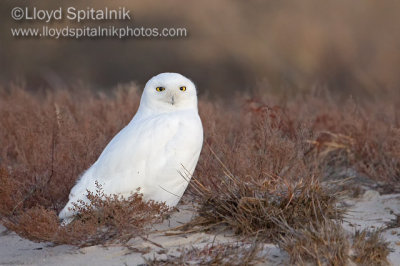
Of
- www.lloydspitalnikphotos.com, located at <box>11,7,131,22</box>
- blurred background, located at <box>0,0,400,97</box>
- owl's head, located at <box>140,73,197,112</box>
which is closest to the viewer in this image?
owl's head, located at <box>140,73,197,112</box>

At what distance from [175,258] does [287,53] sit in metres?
8.84

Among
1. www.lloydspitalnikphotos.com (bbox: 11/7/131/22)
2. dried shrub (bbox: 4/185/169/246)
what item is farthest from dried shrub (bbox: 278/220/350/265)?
www.lloydspitalnikphotos.com (bbox: 11/7/131/22)

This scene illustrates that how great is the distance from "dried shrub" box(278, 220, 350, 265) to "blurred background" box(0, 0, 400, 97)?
7291mm

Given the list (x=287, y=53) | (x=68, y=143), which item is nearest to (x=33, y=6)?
(x=287, y=53)

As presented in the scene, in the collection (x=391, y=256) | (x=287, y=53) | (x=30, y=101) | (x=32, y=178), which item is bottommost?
(x=391, y=256)

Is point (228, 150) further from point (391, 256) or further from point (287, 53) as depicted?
point (287, 53)

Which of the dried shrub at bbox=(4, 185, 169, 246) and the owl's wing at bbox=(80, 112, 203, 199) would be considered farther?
the owl's wing at bbox=(80, 112, 203, 199)

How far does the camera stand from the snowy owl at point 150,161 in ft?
13.0

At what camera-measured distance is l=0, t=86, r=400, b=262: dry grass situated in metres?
3.63

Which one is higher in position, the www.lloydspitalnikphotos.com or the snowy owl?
the www.lloydspitalnikphotos.com

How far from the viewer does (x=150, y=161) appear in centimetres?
402

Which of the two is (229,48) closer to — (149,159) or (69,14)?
(69,14)

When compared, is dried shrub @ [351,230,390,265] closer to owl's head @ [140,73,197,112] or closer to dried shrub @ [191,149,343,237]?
dried shrub @ [191,149,343,237]

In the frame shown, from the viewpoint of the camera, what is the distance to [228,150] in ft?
14.9
